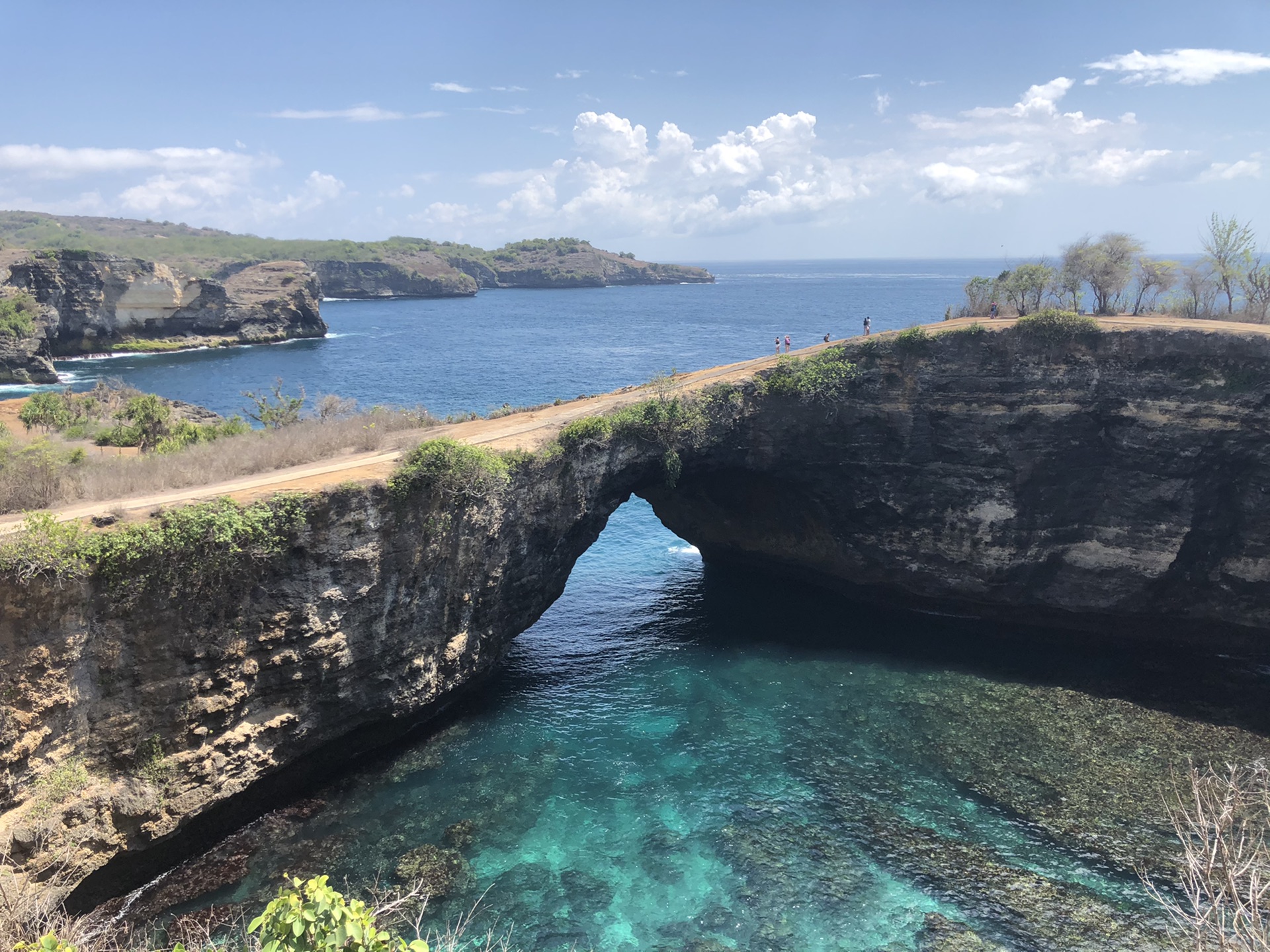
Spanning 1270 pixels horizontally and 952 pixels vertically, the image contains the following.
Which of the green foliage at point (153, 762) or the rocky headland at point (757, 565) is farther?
the green foliage at point (153, 762)

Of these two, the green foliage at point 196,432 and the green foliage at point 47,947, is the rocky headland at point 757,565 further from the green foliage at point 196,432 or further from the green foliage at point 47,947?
the green foliage at point 196,432

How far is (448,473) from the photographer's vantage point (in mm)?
26422

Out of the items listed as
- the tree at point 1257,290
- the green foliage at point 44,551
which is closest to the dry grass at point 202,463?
the green foliage at point 44,551

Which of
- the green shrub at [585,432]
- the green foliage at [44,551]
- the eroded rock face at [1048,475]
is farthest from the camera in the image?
the eroded rock face at [1048,475]

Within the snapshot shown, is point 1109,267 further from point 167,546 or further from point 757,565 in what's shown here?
point 167,546

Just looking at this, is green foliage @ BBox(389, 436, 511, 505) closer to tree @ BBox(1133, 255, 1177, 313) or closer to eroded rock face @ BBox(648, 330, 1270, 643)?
eroded rock face @ BBox(648, 330, 1270, 643)

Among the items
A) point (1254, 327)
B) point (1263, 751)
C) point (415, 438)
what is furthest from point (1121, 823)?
point (415, 438)

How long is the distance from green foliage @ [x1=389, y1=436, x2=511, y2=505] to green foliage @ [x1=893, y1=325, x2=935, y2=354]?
20.4m

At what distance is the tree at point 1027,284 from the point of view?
4372 centimetres

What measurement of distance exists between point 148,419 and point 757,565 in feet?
107

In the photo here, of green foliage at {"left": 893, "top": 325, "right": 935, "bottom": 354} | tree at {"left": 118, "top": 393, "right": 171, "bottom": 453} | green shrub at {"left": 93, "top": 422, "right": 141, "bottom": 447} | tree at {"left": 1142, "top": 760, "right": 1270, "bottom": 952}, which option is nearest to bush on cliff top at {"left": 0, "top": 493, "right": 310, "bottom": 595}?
tree at {"left": 118, "top": 393, "right": 171, "bottom": 453}

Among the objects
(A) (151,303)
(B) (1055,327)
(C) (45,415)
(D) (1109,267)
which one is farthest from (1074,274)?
(A) (151,303)

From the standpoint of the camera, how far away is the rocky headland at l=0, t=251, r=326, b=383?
88.8 meters

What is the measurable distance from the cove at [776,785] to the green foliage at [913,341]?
12.8m
